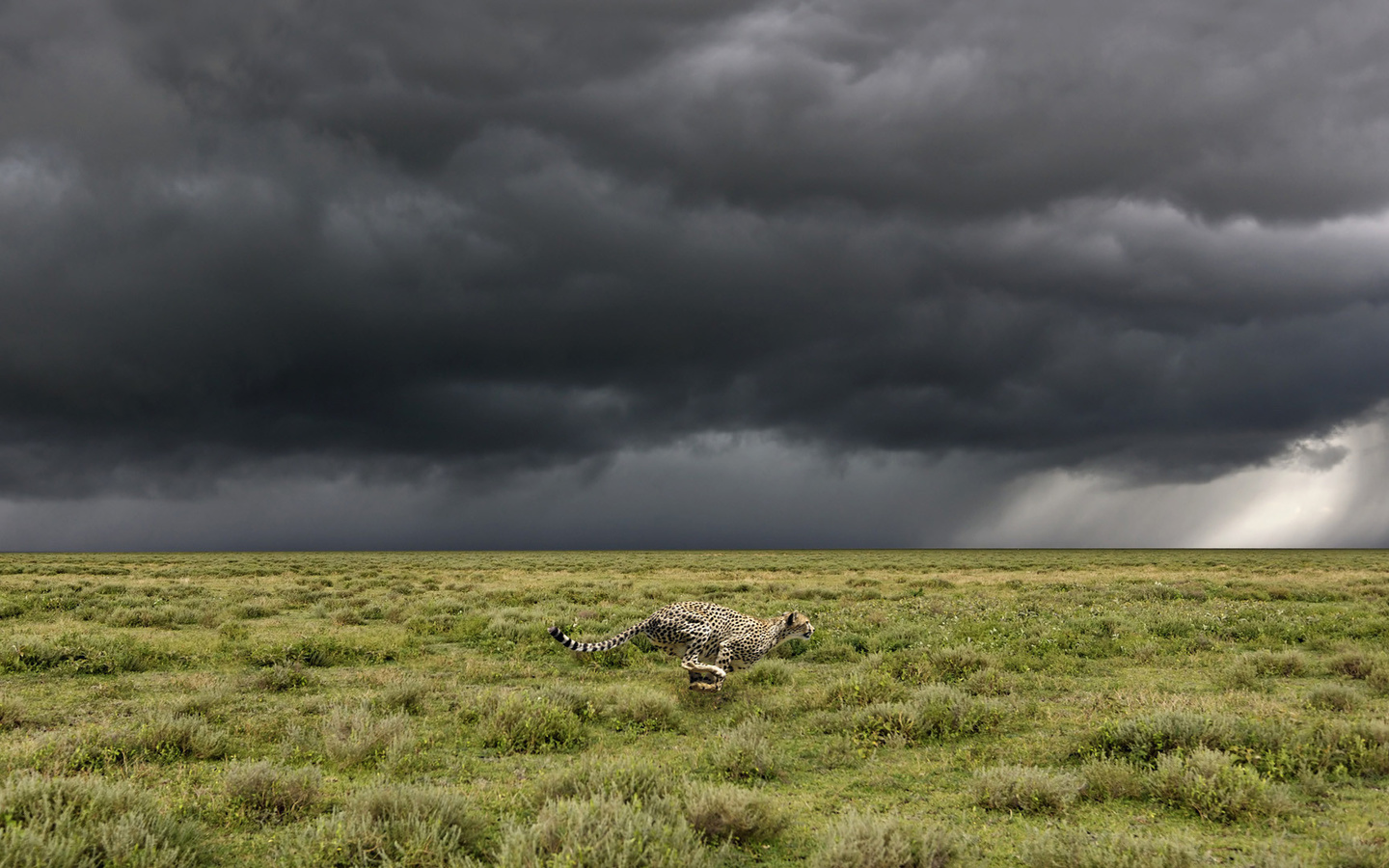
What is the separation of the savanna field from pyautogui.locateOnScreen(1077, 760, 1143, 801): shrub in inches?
1.2

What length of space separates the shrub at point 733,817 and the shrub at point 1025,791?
2.18 m

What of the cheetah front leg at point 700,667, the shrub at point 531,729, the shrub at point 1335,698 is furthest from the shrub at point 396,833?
the shrub at point 1335,698

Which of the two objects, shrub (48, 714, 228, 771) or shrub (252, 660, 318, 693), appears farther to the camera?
shrub (252, 660, 318, 693)

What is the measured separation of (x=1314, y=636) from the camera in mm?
16234

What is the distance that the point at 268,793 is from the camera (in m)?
6.80

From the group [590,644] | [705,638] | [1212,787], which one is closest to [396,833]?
[590,644]

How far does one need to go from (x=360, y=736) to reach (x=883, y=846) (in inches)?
249

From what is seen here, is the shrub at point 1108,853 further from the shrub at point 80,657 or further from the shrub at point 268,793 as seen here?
the shrub at point 80,657

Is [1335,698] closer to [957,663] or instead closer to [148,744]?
[957,663]

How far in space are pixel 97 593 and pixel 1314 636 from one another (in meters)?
39.4

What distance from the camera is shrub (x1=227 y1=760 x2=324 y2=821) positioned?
21.8 ft

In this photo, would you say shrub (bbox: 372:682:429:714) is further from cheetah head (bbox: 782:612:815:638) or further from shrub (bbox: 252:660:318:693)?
cheetah head (bbox: 782:612:815:638)

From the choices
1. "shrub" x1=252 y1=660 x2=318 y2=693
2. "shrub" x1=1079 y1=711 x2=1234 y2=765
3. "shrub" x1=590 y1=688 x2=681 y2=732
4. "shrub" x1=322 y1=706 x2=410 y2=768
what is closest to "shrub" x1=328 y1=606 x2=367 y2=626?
"shrub" x1=252 y1=660 x2=318 y2=693

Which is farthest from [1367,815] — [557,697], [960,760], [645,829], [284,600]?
[284,600]
